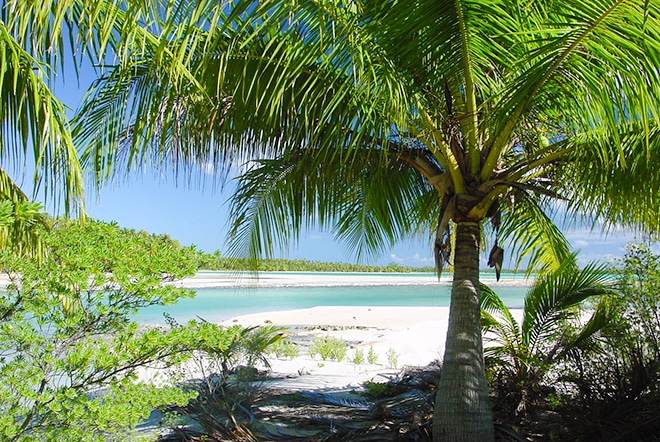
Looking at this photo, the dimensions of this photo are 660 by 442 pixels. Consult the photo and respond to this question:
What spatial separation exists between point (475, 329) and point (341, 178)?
1745 mm

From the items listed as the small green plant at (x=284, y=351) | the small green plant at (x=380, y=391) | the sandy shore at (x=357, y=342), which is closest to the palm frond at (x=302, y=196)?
the small green plant at (x=380, y=391)

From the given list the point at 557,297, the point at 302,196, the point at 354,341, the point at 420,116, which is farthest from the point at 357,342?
the point at 420,116

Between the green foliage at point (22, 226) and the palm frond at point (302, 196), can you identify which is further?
the palm frond at point (302, 196)

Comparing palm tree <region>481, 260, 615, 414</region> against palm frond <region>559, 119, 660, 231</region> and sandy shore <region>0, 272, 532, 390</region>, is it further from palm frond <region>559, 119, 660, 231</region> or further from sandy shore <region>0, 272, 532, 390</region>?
sandy shore <region>0, 272, 532, 390</region>

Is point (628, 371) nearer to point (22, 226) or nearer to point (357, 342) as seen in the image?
point (22, 226)

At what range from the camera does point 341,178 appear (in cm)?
484

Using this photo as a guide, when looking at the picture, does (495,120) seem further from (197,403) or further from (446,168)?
(197,403)

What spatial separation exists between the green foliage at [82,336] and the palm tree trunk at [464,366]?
2.29m

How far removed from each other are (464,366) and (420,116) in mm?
1948

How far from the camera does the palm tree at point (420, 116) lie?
2965 mm

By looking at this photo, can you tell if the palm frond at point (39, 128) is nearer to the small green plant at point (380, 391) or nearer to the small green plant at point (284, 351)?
the small green plant at point (380, 391)

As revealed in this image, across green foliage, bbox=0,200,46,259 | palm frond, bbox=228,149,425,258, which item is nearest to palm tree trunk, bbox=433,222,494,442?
palm frond, bbox=228,149,425,258

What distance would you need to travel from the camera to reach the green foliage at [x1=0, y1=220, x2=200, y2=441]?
84.2 inches

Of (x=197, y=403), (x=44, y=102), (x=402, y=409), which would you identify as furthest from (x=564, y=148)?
(x=197, y=403)
